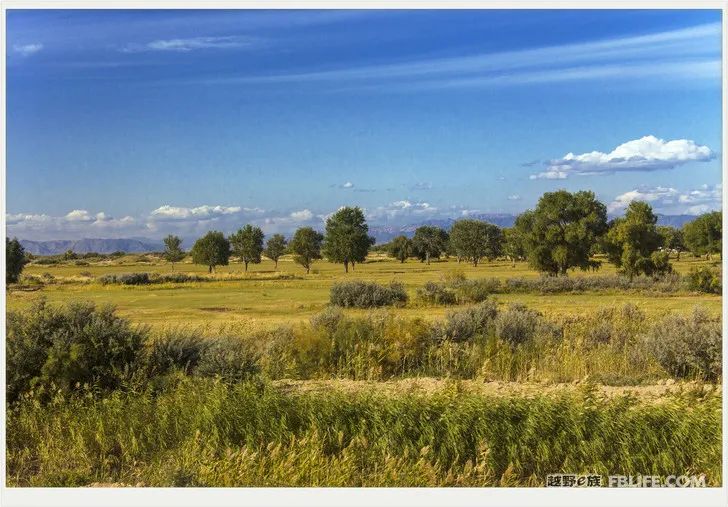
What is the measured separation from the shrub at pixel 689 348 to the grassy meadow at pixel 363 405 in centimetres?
3

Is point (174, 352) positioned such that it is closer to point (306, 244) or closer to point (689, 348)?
point (689, 348)

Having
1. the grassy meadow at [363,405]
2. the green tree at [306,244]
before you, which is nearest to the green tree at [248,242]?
the green tree at [306,244]

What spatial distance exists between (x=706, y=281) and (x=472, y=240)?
2153 centimetres

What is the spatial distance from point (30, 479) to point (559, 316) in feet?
33.5

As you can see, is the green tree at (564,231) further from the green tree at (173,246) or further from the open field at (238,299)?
the green tree at (173,246)

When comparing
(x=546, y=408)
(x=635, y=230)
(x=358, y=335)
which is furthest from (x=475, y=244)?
(x=546, y=408)

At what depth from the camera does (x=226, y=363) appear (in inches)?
343

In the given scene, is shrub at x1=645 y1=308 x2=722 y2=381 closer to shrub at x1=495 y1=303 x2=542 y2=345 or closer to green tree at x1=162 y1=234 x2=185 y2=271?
shrub at x1=495 y1=303 x2=542 y2=345

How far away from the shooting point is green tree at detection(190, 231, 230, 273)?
20.5m

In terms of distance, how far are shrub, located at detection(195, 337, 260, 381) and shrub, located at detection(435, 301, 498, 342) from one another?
3.48 metres

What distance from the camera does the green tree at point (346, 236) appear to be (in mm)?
24328

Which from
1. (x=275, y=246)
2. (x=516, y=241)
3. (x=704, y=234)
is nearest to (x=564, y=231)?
(x=516, y=241)

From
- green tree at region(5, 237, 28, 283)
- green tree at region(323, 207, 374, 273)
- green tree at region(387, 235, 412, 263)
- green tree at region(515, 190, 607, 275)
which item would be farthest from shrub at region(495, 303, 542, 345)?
green tree at region(387, 235, 412, 263)

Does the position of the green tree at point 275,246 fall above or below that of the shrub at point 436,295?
above
